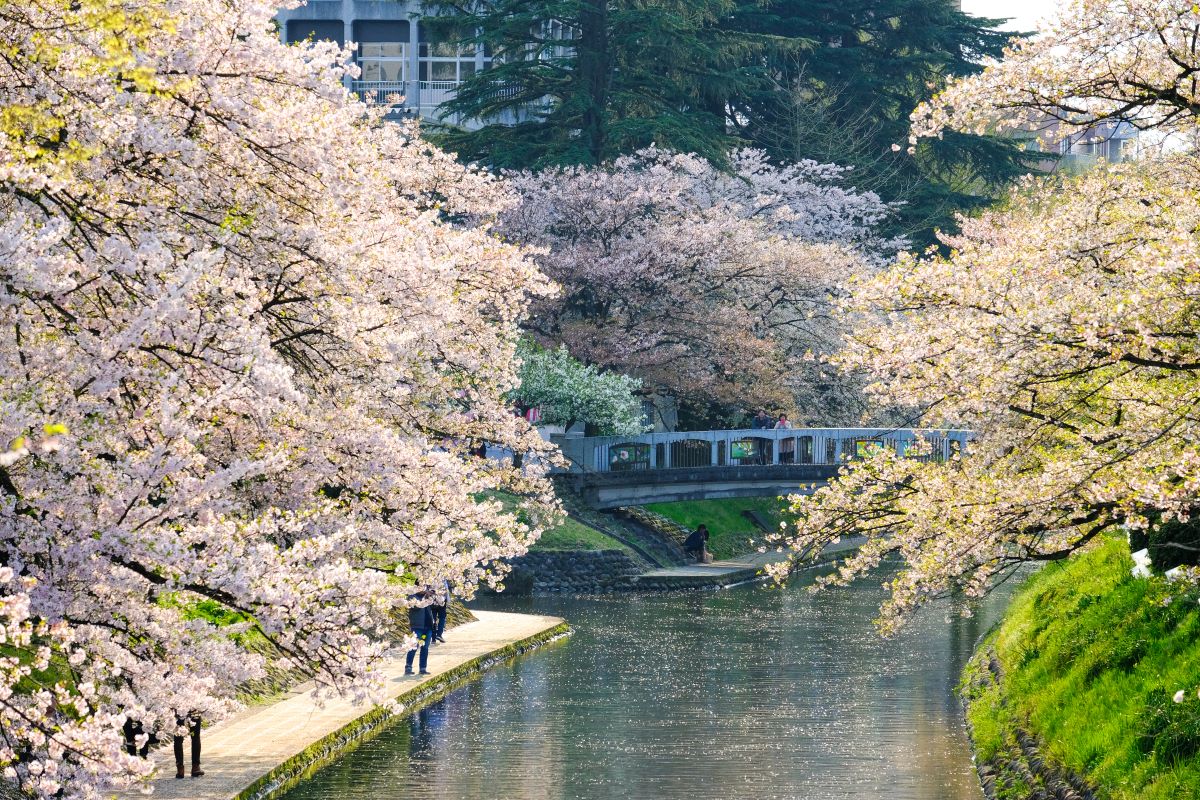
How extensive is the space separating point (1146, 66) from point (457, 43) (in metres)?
46.4

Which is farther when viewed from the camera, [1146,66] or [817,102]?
[817,102]

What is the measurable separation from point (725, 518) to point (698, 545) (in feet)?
21.6

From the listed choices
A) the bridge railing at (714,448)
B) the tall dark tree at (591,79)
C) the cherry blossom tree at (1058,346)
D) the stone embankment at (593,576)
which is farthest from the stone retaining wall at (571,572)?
the cherry blossom tree at (1058,346)

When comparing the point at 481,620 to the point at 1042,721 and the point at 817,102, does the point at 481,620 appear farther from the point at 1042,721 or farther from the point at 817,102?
the point at 817,102

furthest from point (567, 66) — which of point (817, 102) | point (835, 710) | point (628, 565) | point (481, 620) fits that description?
point (835, 710)

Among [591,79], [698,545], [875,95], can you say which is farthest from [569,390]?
[875,95]

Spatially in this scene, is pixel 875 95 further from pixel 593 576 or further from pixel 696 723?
pixel 696 723

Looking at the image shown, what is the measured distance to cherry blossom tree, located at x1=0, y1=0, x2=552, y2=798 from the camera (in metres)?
11.4

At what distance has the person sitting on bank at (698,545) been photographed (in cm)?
5425

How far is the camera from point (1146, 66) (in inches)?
618

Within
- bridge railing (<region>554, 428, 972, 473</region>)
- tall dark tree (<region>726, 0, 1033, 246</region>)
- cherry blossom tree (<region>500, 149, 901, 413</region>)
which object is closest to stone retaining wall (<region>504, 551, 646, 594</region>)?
bridge railing (<region>554, 428, 972, 473</region>)

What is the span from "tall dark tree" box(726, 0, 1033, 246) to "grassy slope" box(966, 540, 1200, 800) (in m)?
47.7

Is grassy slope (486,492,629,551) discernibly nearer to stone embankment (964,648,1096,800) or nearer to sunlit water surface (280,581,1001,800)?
sunlit water surface (280,581,1001,800)

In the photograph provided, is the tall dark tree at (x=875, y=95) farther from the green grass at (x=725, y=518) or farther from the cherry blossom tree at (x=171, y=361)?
the cherry blossom tree at (x=171, y=361)
